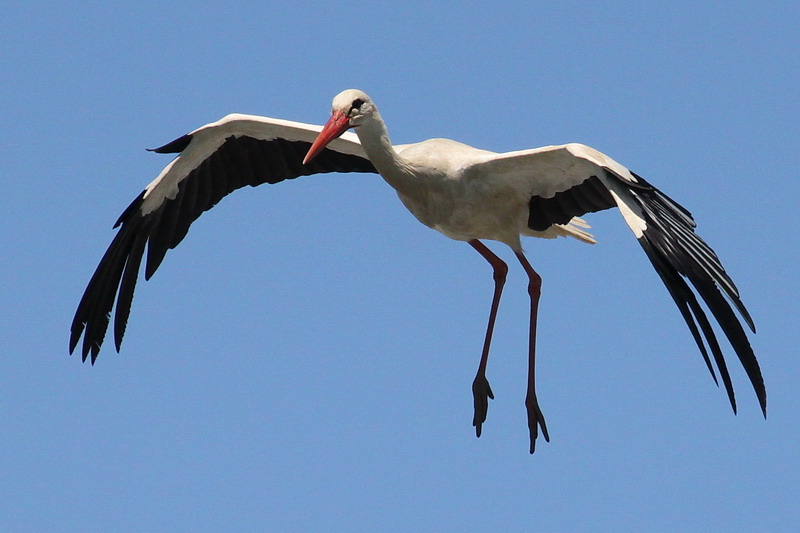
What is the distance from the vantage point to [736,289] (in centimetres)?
960

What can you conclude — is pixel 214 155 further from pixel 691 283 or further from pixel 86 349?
pixel 691 283

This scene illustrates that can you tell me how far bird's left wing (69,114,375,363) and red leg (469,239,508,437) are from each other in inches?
52.0

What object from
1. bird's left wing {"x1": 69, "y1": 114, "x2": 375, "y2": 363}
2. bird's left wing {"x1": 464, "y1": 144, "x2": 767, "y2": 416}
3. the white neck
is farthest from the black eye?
bird's left wing {"x1": 69, "y1": 114, "x2": 375, "y2": 363}

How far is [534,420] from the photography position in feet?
38.1

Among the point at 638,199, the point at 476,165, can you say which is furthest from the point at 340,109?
the point at 638,199

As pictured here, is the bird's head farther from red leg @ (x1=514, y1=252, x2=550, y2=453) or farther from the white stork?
red leg @ (x1=514, y1=252, x2=550, y2=453)

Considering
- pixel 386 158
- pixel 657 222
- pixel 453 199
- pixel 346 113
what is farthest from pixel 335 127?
pixel 657 222

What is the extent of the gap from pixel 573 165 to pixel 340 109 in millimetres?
1807

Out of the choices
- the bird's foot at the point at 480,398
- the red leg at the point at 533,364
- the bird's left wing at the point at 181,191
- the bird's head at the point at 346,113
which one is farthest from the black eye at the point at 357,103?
the bird's foot at the point at 480,398

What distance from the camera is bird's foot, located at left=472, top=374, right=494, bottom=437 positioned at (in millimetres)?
12000

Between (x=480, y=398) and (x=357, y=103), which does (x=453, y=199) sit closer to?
(x=357, y=103)

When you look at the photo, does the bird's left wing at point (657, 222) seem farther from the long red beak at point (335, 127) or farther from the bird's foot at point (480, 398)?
the bird's foot at point (480, 398)

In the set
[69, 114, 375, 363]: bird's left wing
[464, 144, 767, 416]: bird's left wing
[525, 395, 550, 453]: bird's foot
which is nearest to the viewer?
[464, 144, 767, 416]: bird's left wing

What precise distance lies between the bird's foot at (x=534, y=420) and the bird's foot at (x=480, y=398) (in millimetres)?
460
